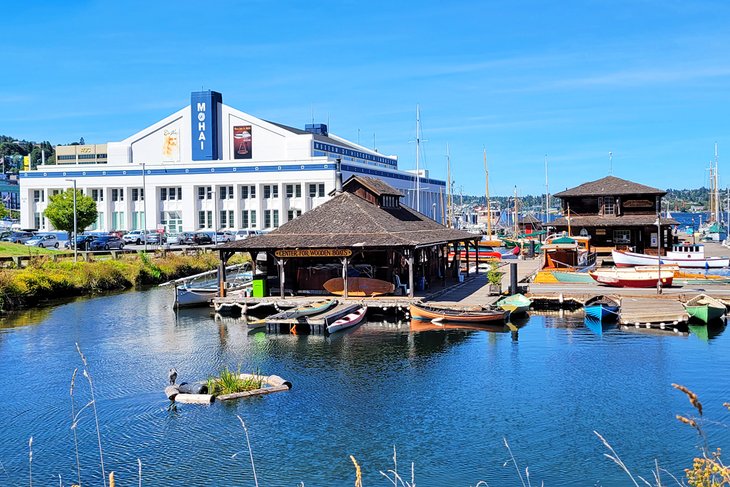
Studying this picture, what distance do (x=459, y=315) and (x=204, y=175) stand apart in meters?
68.2

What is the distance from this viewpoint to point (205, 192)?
102125 millimetres

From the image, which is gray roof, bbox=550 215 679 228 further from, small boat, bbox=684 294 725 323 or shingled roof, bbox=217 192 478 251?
small boat, bbox=684 294 725 323

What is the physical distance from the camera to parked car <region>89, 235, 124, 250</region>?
7949 cm

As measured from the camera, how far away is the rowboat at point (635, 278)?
4838 cm

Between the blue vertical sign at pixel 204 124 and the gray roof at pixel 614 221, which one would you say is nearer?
the gray roof at pixel 614 221

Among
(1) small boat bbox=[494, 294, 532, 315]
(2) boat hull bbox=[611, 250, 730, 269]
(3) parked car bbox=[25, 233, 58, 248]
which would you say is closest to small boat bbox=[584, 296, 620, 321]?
(1) small boat bbox=[494, 294, 532, 315]

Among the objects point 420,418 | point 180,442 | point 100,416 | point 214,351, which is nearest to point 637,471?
point 420,418

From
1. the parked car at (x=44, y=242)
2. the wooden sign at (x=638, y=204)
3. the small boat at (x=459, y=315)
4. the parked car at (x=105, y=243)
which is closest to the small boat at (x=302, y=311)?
the small boat at (x=459, y=315)

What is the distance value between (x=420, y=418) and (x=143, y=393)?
9.67m

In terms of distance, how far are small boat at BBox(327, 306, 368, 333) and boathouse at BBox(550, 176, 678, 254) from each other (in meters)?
34.9

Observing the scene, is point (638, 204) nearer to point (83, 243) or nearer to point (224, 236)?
point (224, 236)

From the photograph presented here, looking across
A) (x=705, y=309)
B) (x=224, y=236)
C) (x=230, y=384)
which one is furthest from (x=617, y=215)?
(x=230, y=384)

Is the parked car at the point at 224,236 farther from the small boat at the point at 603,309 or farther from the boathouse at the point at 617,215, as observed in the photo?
the small boat at the point at 603,309

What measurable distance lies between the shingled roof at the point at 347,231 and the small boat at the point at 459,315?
3.77 meters
